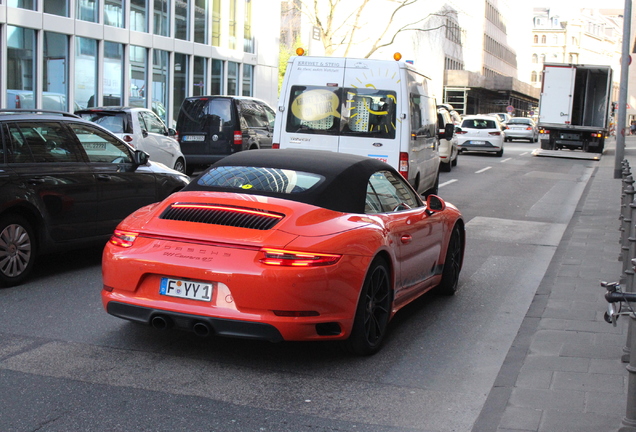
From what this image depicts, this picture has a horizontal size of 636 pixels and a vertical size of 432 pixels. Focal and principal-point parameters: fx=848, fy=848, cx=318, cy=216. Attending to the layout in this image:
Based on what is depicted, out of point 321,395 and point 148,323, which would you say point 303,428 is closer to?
point 321,395

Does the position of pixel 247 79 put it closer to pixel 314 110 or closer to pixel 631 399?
pixel 314 110

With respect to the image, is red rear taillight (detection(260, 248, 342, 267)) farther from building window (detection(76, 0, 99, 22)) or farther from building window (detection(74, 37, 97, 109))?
building window (detection(76, 0, 99, 22))

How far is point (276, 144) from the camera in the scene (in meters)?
12.6

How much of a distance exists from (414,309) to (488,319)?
649 mm

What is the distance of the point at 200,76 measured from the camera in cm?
3538

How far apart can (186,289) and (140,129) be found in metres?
12.4

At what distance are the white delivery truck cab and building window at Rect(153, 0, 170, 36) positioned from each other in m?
20.7

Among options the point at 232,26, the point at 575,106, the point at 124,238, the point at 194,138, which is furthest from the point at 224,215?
the point at 232,26

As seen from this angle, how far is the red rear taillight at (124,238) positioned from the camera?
5.43 m

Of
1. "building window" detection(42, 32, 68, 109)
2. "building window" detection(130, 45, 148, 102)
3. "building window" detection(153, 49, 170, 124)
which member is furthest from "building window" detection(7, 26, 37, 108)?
"building window" detection(153, 49, 170, 124)

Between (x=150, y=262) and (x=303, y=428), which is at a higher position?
(x=150, y=262)

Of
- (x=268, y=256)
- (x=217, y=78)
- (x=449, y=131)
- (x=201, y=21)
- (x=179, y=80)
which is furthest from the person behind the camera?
(x=217, y=78)

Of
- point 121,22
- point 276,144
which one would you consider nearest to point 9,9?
point 121,22

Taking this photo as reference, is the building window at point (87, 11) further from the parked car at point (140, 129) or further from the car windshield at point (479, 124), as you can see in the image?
the car windshield at point (479, 124)
